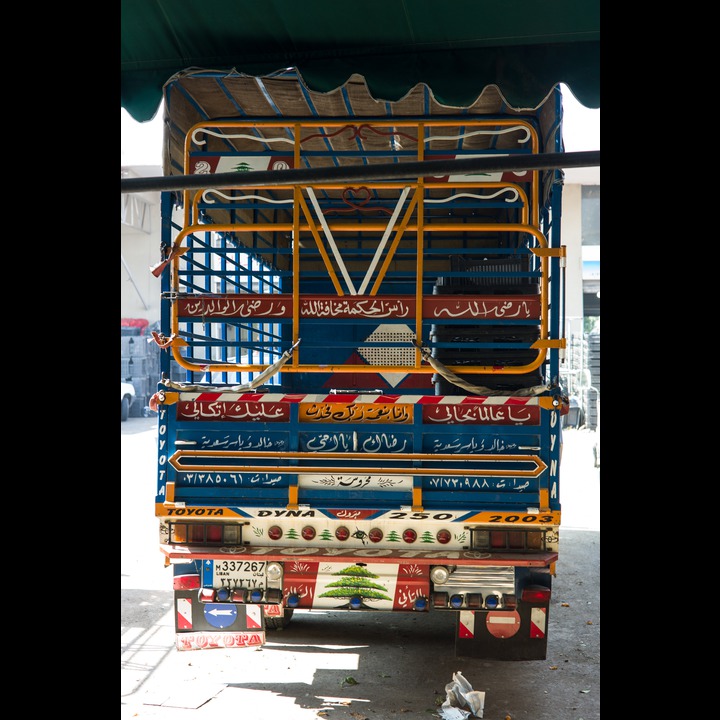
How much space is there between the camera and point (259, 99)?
5418 millimetres

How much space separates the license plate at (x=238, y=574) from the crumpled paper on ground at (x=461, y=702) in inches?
49.0

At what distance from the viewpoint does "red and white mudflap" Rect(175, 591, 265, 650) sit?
4645 mm

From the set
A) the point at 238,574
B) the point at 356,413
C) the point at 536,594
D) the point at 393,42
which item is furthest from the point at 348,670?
the point at 393,42

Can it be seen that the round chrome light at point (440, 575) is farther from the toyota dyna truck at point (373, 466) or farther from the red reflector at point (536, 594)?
the red reflector at point (536, 594)

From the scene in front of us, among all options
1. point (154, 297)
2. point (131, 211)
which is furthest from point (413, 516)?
point (154, 297)

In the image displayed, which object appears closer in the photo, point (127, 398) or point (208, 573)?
point (208, 573)

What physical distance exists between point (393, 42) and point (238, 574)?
3.01 metres

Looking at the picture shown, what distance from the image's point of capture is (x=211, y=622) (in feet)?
15.3

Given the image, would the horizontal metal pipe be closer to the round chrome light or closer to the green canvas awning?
the green canvas awning

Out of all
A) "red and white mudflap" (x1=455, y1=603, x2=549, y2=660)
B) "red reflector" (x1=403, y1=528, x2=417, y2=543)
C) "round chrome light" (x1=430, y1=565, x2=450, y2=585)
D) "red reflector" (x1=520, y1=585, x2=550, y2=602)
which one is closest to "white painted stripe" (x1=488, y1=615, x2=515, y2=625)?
"red and white mudflap" (x1=455, y1=603, x2=549, y2=660)

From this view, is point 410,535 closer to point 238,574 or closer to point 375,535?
point 375,535

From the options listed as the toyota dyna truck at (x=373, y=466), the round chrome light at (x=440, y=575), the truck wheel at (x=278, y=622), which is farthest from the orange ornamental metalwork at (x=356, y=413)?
the truck wheel at (x=278, y=622)

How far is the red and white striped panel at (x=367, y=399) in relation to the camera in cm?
446
